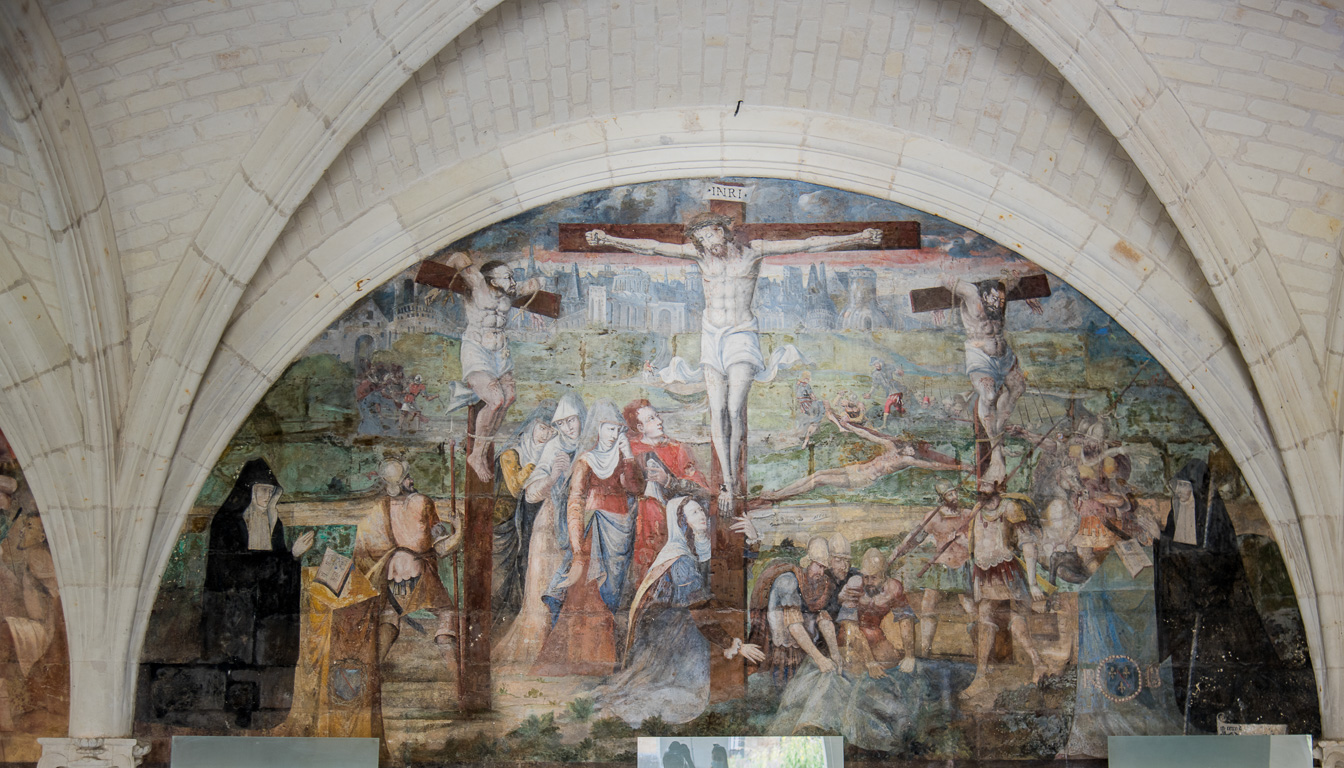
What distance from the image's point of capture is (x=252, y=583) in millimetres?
8070

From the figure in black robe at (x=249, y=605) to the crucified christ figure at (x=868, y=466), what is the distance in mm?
3088

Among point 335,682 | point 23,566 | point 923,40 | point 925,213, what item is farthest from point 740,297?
point 23,566

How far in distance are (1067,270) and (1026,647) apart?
255 centimetres

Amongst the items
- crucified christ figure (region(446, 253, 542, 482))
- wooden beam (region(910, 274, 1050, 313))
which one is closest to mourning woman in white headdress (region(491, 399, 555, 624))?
crucified christ figure (region(446, 253, 542, 482))

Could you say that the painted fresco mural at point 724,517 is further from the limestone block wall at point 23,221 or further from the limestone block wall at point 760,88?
the limestone block wall at point 23,221

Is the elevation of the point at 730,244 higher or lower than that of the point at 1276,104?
lower

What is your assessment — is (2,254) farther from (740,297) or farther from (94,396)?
(740,297)

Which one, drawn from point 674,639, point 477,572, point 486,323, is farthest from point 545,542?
point 486,323

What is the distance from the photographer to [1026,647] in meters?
7.95

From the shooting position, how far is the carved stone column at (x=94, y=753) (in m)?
7.68

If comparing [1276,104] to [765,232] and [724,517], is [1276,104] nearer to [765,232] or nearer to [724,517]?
[765,232]

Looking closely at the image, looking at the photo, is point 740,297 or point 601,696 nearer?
point 601,696

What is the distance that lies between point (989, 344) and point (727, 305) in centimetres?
179

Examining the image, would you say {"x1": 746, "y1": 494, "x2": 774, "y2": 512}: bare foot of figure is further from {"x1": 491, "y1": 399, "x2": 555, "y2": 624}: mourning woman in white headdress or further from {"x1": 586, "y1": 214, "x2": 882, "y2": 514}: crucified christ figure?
{"x1": 491, "y1": 399, "x2": 555, "y2": 624}: mourning woman in white headdress
